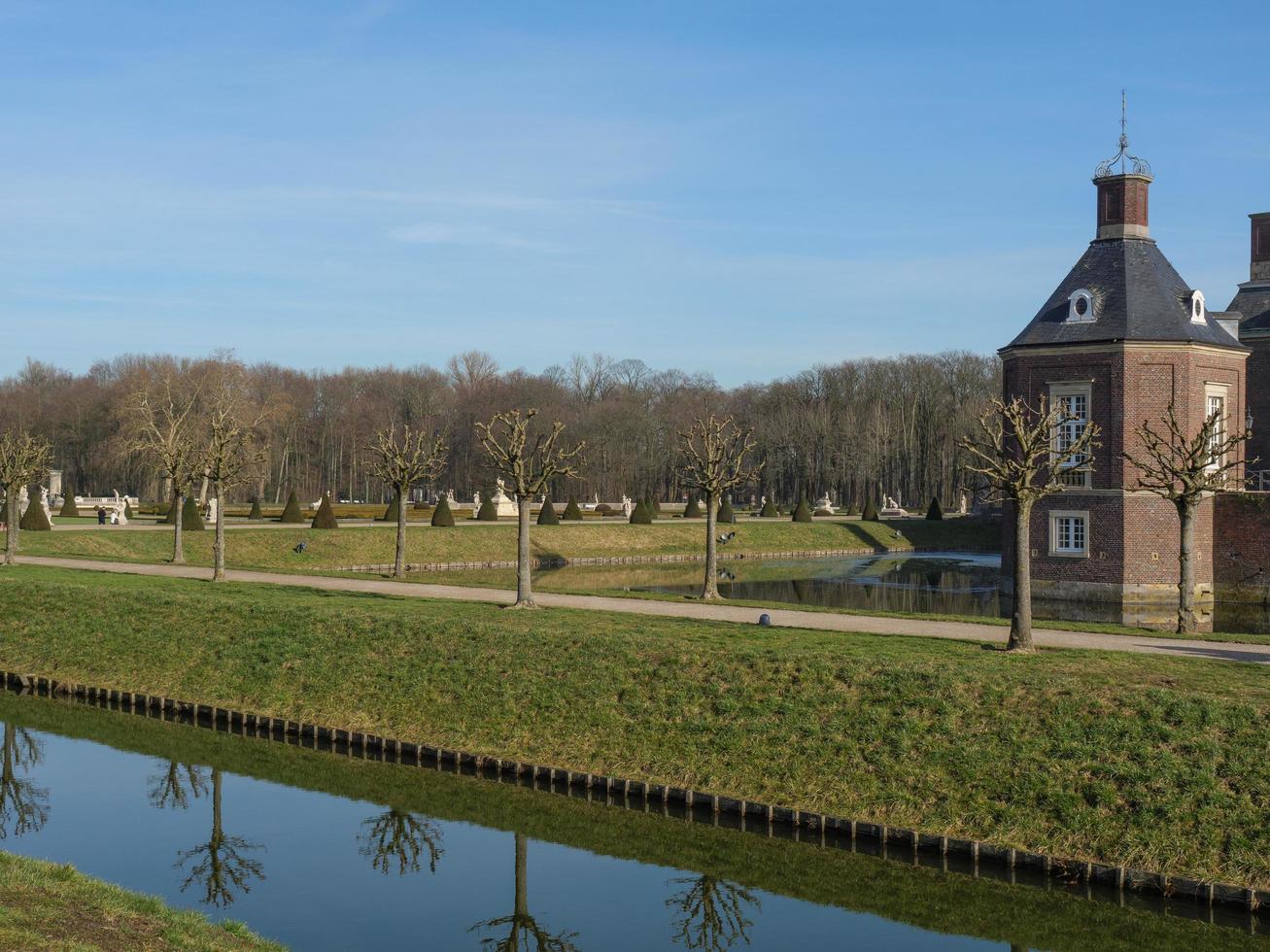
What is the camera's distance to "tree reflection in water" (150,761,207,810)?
1742 cm

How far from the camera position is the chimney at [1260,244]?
48.4 m

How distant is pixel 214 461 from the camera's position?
115 feet

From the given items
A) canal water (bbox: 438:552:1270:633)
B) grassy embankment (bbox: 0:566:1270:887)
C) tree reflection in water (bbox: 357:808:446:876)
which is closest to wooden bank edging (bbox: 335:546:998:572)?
canal water (bbox: 438:552:1270:633)

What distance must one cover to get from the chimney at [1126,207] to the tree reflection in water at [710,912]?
3172 centimetres

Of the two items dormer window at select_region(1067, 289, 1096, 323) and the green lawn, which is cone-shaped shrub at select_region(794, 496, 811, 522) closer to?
the green lawn

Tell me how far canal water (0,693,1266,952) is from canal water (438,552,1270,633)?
13.8 metres

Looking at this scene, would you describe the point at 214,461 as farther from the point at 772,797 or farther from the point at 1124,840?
the point at 1124,840

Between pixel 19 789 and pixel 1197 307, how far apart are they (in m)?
34.9

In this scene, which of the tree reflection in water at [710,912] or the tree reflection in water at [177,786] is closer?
the tree reflection in water at [710,912]

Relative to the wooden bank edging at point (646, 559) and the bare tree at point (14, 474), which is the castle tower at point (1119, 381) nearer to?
the wooden bank edging at point (646, 559)

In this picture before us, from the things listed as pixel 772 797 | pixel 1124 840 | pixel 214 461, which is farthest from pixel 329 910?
pixel 214 461

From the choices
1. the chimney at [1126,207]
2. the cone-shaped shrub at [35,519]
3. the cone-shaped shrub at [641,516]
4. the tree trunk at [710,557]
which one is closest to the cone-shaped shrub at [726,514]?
the cone-shaped shrub at [641,516]

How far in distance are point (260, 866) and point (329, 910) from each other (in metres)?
1.77

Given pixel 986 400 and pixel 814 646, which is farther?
pixel 986 400
